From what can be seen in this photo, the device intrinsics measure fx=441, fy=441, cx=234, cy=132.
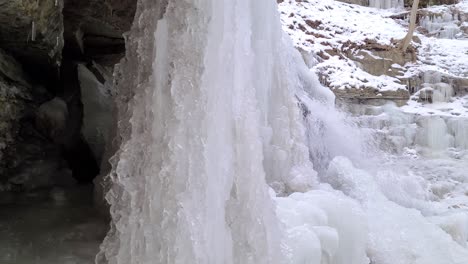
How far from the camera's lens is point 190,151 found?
2.37 m

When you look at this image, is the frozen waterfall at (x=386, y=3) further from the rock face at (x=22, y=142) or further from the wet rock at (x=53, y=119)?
the rock face at (x=22, y=142)

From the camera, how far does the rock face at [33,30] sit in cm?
309

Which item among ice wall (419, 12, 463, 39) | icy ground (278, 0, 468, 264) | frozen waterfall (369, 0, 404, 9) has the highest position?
frozen waterfall (369, 0, 404, 9)

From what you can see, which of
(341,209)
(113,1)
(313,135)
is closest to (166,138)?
(341,209)

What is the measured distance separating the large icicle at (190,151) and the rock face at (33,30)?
832 mm

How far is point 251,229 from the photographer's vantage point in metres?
2.50

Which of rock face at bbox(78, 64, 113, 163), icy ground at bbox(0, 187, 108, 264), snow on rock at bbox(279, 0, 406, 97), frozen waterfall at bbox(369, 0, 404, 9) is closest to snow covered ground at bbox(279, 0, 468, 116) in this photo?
snow on rock at bbox(279, 0, 406, 97)

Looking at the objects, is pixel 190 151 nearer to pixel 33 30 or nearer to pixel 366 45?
pixel 33 30

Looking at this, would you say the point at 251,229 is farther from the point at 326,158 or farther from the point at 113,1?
the point at 326,158

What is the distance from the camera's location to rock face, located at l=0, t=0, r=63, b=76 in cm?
309

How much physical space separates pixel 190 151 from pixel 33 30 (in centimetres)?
185

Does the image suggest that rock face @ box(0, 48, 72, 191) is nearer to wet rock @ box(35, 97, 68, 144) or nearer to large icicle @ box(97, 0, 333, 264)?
wet rock @ box(35, 97, 68, 144)

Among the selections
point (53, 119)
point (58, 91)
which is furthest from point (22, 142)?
point (58, 91)

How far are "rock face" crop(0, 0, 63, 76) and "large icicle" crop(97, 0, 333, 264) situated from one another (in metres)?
0.83
